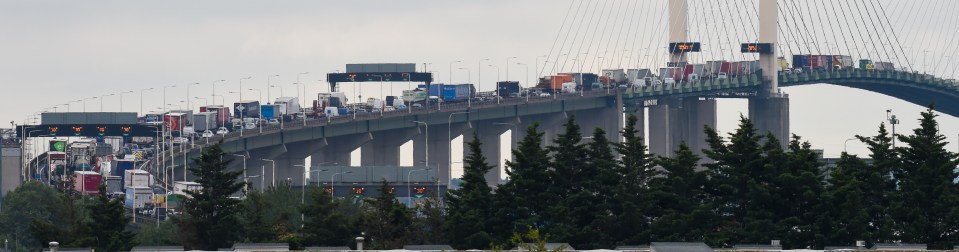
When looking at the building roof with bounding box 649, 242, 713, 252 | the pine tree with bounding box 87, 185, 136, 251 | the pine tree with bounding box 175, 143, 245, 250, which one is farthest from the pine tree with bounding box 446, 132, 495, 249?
the building roof with bounding box 649, 242, 713, 252

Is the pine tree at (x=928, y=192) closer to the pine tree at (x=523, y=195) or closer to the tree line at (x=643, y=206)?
the tree line at (x=643, y=206)

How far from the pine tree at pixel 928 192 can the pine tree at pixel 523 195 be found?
16.8 m

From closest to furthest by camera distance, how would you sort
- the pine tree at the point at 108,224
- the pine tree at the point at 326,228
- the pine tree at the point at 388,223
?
1. the pine tree at the point at 108,224
2. the pine tree at the point at 326,228
3. the pine tree at the point at 388,223

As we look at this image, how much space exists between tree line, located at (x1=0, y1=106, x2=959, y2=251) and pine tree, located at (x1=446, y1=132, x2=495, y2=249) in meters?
0.08

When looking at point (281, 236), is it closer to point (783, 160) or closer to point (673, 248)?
point (783, 160)

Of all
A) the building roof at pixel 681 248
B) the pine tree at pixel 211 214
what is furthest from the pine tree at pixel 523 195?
the building roof at pixel 681 248

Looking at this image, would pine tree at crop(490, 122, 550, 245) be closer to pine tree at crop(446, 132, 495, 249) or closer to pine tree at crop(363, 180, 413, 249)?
pine tree at crop(446, 132, 495, 249)

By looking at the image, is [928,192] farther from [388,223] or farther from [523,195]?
[388,223]

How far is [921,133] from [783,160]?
24.8ft

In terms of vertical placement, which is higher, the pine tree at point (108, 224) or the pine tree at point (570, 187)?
the pine tree at point (570, 187)

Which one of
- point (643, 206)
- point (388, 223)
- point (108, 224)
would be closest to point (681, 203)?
point (643, 206)

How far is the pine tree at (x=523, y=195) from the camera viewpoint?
114m

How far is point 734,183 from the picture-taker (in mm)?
114812

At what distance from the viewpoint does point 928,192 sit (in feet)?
377
